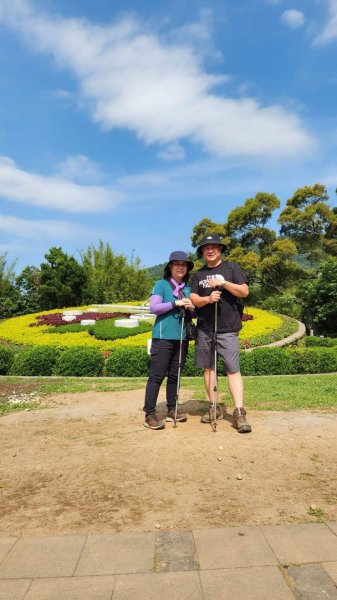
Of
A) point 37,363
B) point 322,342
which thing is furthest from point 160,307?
point 322,342

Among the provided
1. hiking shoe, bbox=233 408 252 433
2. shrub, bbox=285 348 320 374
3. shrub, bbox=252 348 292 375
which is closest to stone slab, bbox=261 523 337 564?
hiking shoe, bbox=233 408 252 433

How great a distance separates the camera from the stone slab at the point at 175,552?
2.04m

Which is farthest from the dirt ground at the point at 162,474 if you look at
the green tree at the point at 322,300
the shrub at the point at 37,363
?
the green tree at the point at 322,300

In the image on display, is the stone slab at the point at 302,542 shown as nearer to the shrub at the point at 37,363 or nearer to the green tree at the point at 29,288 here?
the shrub at the point at 37,363

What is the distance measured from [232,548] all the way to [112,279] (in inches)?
1281

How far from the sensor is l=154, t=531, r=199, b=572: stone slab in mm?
2035

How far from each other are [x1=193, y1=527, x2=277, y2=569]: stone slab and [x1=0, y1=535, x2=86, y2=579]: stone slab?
2.01 feet

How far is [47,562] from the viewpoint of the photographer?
2104mm

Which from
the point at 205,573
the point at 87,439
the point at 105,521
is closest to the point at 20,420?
the point at 87,439

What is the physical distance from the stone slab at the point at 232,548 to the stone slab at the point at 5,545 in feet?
3.09

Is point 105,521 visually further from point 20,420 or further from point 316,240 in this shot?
point 316,240

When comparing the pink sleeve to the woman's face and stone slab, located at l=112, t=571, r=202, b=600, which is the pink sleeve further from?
stone slab, located at l=112, t=571, r=202, b=600

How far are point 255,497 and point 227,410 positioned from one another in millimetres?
2328

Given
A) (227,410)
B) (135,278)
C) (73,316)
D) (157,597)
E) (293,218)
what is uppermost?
(293,218)
